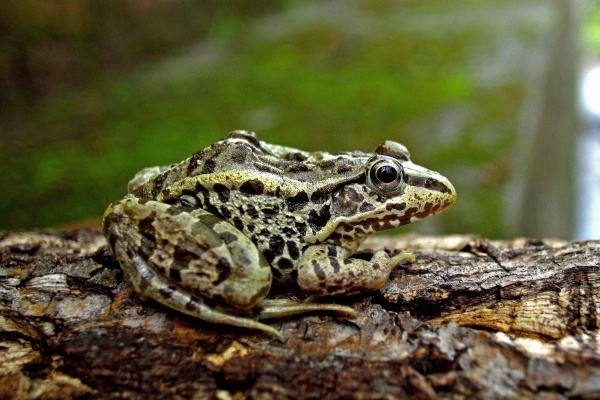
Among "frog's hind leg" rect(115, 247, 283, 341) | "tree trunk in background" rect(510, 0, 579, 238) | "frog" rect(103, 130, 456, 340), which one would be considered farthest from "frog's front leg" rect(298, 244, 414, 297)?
"tree trunk in background" rect(510, 0, 579, 238)

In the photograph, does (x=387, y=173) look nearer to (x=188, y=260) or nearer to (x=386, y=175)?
(x=386, y=175)

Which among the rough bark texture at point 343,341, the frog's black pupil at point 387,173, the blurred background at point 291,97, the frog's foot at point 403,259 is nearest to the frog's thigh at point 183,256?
the rough bark texture at point 343,341

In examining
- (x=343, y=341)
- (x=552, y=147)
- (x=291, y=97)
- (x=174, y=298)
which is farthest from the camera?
(x=552, y=147)

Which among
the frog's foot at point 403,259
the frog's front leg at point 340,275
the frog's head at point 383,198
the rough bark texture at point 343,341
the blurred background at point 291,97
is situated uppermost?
the blurred background at point 291,97

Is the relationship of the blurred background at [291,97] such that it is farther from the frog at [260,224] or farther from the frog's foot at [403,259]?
the frog's foot at [403,259]

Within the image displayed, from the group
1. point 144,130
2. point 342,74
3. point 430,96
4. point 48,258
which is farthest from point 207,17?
point 48,258

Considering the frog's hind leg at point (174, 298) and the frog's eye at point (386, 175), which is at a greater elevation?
the frog's eye at point (386, 175)

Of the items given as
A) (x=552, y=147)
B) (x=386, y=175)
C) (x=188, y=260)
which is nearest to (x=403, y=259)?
(x=386, y=175)

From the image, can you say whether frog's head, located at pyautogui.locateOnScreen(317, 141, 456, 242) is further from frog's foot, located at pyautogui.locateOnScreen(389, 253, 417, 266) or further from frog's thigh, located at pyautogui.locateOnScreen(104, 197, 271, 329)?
frog's thigh, located at pyautogui.locateOnScreen(104, 197, 271, 329)
